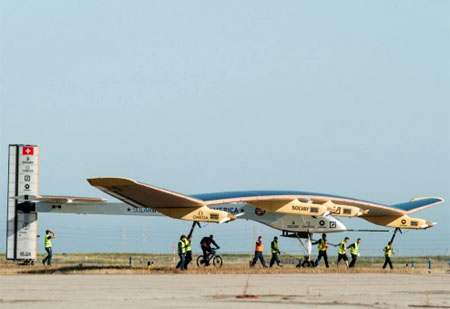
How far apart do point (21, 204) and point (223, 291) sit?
63.3 ft

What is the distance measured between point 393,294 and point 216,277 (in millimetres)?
7951

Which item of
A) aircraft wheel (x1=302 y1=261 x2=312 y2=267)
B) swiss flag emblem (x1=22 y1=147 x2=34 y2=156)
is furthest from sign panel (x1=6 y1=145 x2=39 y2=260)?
aircraft wheel (x1=302 y1=261 x2=312 y2=267)

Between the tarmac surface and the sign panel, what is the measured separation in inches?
454

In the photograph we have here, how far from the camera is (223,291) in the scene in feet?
71.5

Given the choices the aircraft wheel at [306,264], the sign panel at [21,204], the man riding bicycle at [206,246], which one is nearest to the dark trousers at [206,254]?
the man riding bicycle at [206,246]

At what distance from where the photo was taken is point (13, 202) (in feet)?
128

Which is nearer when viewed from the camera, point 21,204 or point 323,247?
point 323,247

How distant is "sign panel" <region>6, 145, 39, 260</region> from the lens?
38.8m

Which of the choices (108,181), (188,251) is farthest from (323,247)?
(108,181)

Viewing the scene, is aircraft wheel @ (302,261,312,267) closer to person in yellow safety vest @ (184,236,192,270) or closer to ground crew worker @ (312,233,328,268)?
ground crew worker @ (312,233,328,268)

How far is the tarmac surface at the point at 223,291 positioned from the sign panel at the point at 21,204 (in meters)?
11.5

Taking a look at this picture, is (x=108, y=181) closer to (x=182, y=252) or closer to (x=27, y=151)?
(x=182, y=252)

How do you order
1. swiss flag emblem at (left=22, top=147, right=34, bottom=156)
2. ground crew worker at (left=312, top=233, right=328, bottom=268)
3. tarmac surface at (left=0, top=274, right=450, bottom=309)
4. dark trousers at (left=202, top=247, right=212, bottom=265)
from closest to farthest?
tarmac surface at (left=0, top=274, right=450, bottom=309) → dark trousers at (left=202, top=247, right=212, bottom=265) → ground crew worker at (left=312, top=233, right=328, bottom=268) → swiss flag emblem at (left=22, top=147, right=34, bottom=156)

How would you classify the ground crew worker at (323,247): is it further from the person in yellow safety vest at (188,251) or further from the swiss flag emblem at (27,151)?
the swiss flag emblem at (27,151)
